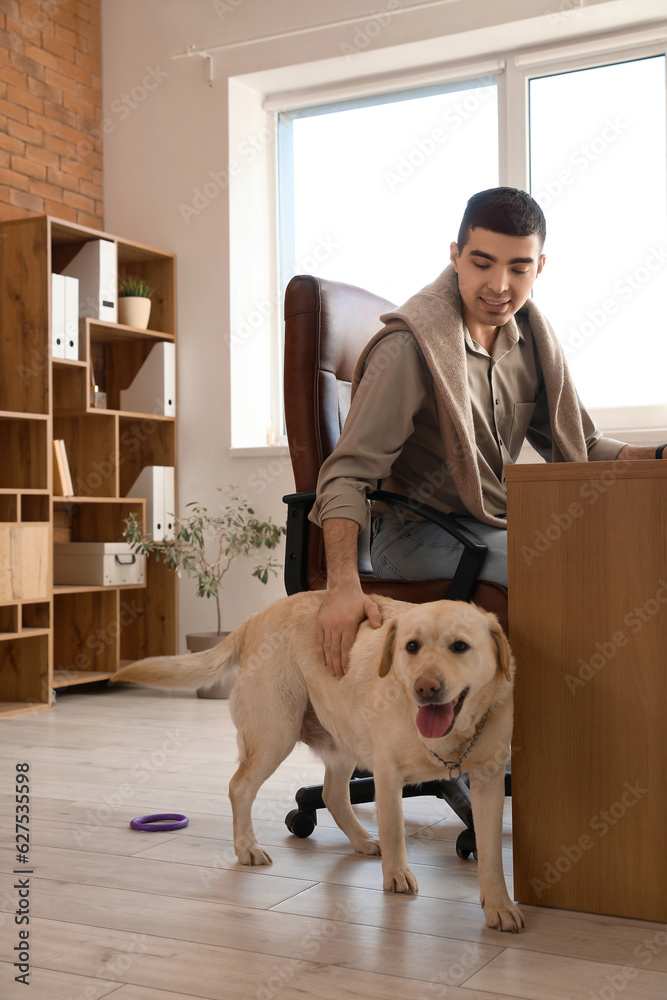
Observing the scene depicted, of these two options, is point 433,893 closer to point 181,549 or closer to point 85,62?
point 181,549

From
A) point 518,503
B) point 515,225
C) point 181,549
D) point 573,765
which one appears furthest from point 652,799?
point 181,549

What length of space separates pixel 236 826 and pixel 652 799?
0.77 metres

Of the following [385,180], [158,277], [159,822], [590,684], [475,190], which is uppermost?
[385,180]

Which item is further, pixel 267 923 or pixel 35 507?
A: pixel 35 507

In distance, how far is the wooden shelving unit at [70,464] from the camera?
148 inches

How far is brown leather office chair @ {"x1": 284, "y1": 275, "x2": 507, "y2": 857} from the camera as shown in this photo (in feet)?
6.64

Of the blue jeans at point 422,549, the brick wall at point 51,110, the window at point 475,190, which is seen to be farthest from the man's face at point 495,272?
the brick wall at point 51,110

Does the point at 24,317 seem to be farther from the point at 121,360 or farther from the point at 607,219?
the point at 607,219

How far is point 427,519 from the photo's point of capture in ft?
6.44

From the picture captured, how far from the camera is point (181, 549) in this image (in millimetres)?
4148

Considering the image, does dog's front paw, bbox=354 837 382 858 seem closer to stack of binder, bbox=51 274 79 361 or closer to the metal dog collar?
the metal dog collar

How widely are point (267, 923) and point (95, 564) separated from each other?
9.16 feet

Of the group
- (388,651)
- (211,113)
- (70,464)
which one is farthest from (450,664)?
(211,113)

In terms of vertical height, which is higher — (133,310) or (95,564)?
(133,310)
